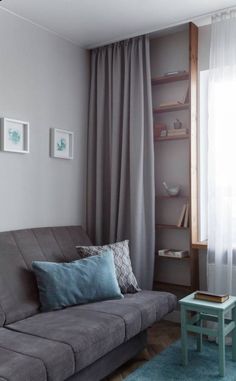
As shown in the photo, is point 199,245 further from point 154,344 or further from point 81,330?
point 81,330

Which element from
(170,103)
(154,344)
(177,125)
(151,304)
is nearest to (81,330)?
(151,304)

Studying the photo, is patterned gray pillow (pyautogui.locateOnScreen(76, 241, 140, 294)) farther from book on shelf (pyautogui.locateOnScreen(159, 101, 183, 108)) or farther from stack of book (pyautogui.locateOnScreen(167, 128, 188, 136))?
book on shelf (pyautogui.locateOnScreen(159, 101, 183, 108))

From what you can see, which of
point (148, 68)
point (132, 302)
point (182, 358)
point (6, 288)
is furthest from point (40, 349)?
point (148, 68)

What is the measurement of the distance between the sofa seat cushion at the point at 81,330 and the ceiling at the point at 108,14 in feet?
7.31

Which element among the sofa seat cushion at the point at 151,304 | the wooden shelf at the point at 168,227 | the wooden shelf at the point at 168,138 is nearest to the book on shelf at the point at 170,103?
the wooden shelf at the point at 168,138

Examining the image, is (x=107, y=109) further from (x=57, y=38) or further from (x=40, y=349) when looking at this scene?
(x=40, y=349)

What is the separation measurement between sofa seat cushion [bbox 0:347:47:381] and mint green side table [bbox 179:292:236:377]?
1.16 m

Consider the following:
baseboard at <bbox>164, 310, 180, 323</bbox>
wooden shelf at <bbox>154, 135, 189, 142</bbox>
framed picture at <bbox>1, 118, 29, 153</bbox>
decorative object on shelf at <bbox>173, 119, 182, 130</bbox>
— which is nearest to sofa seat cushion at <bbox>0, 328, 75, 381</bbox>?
framed picture at <bbox>1, 118, 29, 153</bbox>

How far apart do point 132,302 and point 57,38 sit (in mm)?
2385

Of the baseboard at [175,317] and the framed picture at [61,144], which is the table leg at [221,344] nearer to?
the baseboard at [175,317]

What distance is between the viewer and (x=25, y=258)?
2729 mm

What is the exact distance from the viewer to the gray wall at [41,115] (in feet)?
9.72

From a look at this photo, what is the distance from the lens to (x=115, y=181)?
3562 mm

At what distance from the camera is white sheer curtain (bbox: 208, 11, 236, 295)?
9.88 feet
